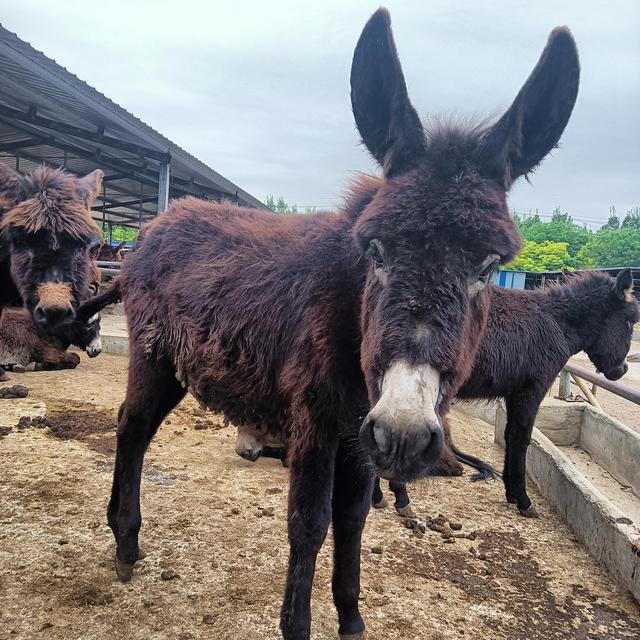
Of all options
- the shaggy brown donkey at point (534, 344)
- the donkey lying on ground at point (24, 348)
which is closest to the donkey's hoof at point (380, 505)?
the shaggy brown donkey at point (534, 344)

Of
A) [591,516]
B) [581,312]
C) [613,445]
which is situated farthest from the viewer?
[613,445]

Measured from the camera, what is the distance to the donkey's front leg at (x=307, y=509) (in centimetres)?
210

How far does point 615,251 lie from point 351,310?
71.9m

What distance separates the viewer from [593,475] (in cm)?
546

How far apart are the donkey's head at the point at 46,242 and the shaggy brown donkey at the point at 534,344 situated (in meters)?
2.90

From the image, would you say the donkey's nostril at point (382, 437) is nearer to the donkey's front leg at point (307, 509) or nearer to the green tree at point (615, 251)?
the donkey's front leg at point (307, 509)

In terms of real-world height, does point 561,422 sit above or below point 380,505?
above

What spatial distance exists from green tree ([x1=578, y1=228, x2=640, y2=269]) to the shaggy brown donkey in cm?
6271

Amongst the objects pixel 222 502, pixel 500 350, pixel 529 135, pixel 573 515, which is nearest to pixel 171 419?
pixel 222 502

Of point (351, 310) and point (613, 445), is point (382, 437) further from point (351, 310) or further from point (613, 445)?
point (613, 445)

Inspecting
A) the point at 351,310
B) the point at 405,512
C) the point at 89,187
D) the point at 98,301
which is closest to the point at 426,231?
the point at 351,310

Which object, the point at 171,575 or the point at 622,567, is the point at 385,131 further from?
the point at 622,567

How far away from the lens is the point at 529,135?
6.52ft

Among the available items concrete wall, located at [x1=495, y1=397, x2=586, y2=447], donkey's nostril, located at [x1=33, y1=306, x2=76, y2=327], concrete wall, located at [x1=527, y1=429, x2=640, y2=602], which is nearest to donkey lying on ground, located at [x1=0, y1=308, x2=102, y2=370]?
donkey's nostril, located at [x1=33, y1=306, x2=76, y2=327]
